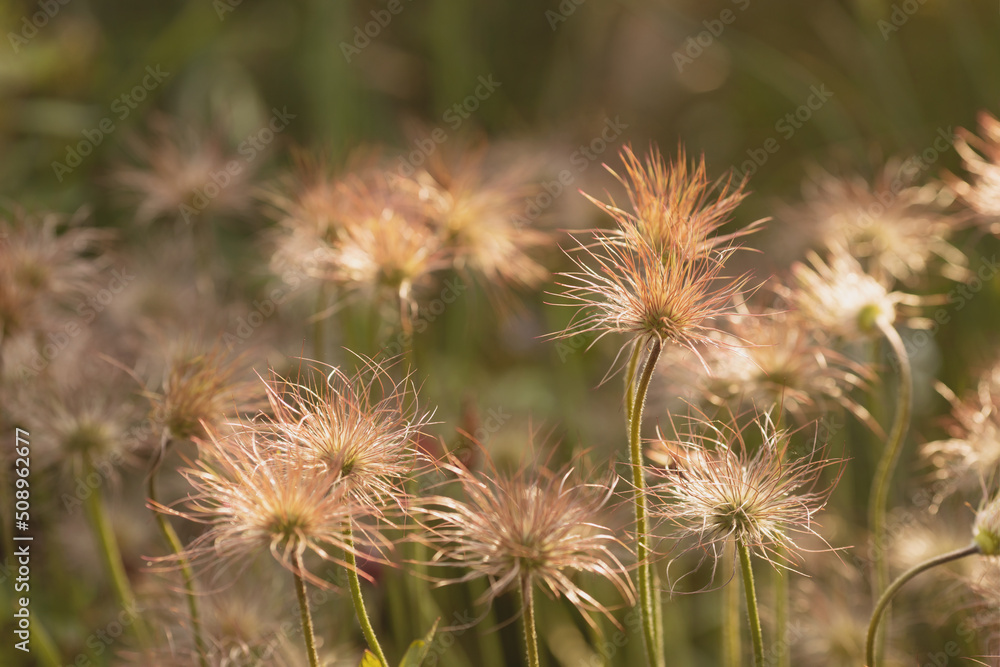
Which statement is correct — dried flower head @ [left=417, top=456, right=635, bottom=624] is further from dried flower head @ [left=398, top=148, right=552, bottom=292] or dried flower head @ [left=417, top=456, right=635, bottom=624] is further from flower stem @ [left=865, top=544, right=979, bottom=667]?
dried flower head @ [left=398, top=148, right=552, bottom=292]

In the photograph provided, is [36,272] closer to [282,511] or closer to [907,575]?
[282,511]

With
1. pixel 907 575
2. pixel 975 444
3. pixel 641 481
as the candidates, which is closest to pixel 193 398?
pixel 641 481

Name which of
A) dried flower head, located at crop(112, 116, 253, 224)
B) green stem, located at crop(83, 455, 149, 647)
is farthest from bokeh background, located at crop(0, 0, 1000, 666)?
green stem, located at crop(83, 455, 149, 647)

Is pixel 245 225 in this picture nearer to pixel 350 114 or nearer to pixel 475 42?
pixel 350 114

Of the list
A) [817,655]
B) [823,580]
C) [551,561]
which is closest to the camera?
[551,561]

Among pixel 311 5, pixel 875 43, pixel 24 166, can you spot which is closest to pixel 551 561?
pixel 875 43
